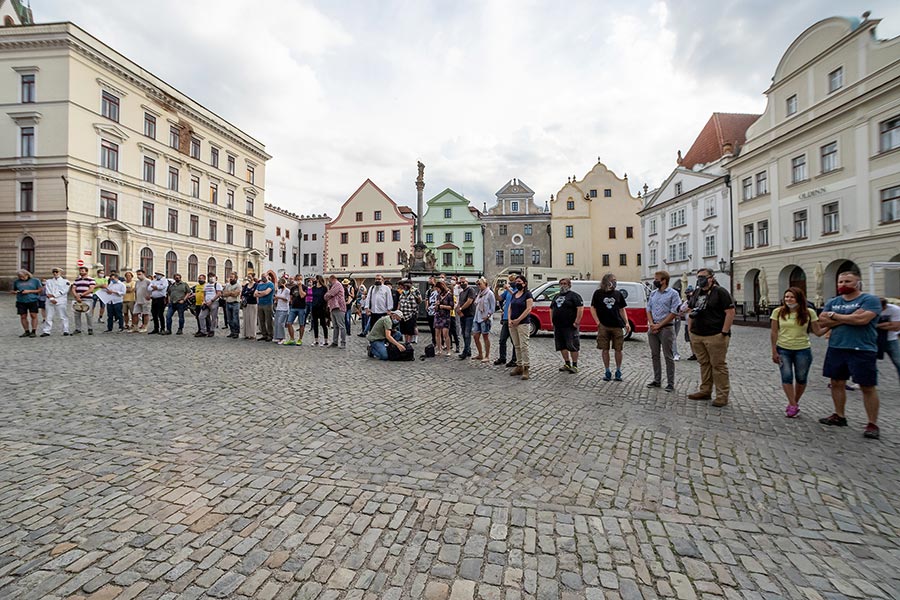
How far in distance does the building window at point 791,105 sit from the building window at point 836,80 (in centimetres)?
215

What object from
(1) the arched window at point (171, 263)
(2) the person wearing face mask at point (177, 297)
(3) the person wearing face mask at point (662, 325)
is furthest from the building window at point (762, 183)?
(1) the arched window at point (171, 263)

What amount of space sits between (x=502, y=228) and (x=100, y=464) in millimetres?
51322

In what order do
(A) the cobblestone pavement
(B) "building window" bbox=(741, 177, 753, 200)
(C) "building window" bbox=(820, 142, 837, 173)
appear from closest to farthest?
(A) the cobblestone pavement < (C) "building window" bbox=(820, 142, 837, 173) < (B) "building window" bbox=(741, 177, 753, 200)

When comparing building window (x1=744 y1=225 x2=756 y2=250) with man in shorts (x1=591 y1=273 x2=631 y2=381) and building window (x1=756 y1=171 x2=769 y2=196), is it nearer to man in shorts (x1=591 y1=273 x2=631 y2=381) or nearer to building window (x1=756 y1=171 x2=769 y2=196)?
building window (x1=756 y1=171 x2=769 y2=196)

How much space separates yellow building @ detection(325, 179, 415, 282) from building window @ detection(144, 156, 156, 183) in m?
21.3

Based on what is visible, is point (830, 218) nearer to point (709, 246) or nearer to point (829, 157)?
point (829, 157)

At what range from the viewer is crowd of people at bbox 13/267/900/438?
524 cm

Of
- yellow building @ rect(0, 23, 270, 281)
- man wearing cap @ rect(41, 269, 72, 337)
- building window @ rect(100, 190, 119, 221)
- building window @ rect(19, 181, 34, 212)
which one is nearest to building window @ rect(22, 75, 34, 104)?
yellow building @ rect(0, 23, 270, 281)

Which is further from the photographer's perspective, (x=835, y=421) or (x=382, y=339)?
(x=382, y=339)

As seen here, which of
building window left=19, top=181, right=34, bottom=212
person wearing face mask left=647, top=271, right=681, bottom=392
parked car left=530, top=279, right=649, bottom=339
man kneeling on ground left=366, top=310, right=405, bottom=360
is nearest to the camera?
person wearing face mask left=647, top=271, right=681, bottom=392

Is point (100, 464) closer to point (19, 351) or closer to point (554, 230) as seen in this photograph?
point (19, 351)

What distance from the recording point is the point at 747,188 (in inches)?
1155

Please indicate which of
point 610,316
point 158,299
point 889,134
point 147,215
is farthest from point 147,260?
point 889,134

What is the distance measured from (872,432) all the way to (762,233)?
28.3 meters
